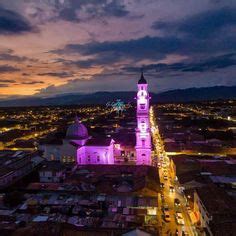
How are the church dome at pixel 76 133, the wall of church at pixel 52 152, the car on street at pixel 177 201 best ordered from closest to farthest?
the car on street at pixel 177 201
the church dome at pixel 76 133
the wall of church at pixel 52 152

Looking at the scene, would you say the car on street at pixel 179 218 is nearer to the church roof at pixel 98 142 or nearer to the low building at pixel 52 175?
the low building at pixel 52 175

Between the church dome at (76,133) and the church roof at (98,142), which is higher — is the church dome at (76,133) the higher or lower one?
the higher one

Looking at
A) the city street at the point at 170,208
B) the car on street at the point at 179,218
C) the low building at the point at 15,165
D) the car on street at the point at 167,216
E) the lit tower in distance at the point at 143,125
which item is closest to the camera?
the city street at the point at 170,208

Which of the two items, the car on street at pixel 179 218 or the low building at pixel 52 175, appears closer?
the car on street at pixel 179 218

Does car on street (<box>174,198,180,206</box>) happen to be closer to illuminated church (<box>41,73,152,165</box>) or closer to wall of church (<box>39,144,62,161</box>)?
illuminated church (<box>41,73,152,165</box>)

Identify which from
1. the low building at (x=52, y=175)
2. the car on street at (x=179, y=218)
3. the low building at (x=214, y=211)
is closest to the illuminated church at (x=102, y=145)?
the low building at (x=52, y=175)

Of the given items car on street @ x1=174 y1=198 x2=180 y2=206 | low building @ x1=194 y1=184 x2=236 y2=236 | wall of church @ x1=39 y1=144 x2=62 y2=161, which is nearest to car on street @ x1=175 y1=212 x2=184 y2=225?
low building @ x1=194 y1=184 x2=236 y2=236

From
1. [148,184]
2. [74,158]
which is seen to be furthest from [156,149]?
[148,184]

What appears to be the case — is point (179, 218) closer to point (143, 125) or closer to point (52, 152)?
point (143, 125)
